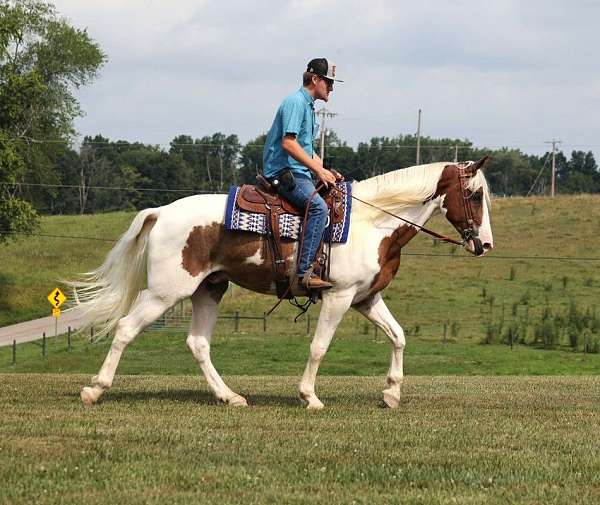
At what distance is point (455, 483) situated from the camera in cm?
756

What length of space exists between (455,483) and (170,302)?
5.11 metres

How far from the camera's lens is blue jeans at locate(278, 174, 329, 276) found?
453 inches

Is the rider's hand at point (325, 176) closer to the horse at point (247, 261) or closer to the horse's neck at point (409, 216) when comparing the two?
the horse at point (247, 261)

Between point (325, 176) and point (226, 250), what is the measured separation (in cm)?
134

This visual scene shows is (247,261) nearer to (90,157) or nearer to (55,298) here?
(55,298)

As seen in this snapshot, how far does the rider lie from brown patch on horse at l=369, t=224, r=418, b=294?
0.62 metres

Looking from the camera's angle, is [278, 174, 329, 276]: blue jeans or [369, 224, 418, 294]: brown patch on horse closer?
[278, 174, 329, 276]: blue jeans

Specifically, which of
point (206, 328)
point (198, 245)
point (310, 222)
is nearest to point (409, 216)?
point (310, 222)

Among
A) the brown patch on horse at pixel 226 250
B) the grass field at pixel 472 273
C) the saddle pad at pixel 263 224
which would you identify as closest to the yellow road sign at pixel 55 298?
the grass field at pixel 472 273

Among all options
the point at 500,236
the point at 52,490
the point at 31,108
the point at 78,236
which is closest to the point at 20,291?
the point at 31,108

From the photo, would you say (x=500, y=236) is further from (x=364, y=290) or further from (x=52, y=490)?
(x=52, y=490)

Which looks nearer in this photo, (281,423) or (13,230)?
(281,423)

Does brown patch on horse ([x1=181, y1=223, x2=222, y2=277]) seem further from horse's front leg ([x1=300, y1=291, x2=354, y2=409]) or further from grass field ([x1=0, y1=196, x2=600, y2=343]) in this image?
grass field ([x1=0, y1=196, x2=600, y2=343])

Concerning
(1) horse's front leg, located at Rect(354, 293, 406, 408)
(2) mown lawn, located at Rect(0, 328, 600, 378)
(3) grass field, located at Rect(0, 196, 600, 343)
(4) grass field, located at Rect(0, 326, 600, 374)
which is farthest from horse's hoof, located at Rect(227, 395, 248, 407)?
(3) grass field, located at Rect(0, 196, 600, 343)
